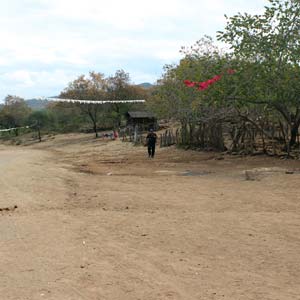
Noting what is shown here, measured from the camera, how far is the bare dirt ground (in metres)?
4.86

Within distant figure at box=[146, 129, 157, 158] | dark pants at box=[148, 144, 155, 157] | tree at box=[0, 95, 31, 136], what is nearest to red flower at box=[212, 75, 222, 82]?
distant figure at box=[146, 129, 157, 158]

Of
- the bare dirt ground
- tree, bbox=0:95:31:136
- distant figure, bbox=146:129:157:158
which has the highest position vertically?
tree, bbox=0:95:31:136

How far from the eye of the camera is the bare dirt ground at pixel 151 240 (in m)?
4.86

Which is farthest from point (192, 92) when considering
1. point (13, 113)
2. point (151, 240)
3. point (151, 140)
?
point (13, 113)

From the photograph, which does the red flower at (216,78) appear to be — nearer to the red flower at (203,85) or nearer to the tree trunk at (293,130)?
the red flower at (203,85)

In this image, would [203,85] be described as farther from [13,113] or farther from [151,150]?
[13,113]

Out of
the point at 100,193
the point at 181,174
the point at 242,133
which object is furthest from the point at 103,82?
the point at 100,193

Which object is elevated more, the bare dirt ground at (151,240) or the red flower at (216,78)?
the red flower at (216,78)

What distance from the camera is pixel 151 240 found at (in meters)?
6.87

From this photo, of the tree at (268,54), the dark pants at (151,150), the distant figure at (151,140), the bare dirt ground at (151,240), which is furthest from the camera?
the dark pants at (151,150)

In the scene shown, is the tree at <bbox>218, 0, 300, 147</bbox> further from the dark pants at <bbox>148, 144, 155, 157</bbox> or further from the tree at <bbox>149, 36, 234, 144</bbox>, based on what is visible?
the dark pants at <bbox>148, 144, 155, 157</bbox>

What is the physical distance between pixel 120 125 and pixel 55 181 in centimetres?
4358

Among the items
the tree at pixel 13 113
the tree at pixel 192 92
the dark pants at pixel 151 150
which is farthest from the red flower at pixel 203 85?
the tree at pixel 13 113

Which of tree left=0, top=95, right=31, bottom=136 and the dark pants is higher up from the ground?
tree left=0, top=95, right=31, bottom=136
